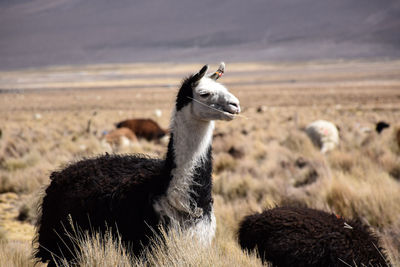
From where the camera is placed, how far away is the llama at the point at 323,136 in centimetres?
1078

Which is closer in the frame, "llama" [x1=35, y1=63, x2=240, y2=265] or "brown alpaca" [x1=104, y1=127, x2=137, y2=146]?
"llama" [x1=35, y1=63, x2=240, y2=265]

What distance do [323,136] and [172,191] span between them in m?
9.09

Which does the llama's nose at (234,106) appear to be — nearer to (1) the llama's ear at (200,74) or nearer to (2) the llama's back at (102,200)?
(1) the llama's ear at (200,74)

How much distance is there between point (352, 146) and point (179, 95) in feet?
27.1

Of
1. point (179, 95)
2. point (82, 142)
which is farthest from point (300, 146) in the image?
point (179, 95)

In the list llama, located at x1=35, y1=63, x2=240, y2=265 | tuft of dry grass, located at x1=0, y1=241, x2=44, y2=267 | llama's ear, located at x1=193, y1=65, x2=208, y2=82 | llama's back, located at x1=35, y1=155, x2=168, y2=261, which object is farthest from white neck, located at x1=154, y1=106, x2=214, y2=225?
tuft of dry grass, located at x1=0, y1=241, x2=44, y2=267

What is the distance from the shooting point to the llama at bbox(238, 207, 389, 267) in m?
3.43

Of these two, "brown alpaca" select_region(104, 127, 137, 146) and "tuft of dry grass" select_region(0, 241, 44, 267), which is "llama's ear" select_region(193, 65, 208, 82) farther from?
"brown alpaca" select_region(104, 127, 137, 146)

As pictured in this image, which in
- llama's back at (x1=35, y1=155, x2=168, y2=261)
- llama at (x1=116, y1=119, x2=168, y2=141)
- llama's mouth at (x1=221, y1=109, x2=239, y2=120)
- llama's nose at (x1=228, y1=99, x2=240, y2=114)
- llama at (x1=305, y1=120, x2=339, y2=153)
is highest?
llama's nose at (x1=228, y1=99, x2=240, y2=114)

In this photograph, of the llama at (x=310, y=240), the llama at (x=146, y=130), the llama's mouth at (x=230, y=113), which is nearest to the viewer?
the llama's mouth at (x=230, y=113)

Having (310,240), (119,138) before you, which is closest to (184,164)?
(310,240)

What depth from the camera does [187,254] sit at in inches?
106

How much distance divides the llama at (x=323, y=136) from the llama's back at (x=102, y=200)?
807 cm

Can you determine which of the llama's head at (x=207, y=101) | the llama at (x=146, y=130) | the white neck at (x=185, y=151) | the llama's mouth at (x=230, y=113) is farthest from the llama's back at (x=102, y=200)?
the llama at (x=146, y=130)
